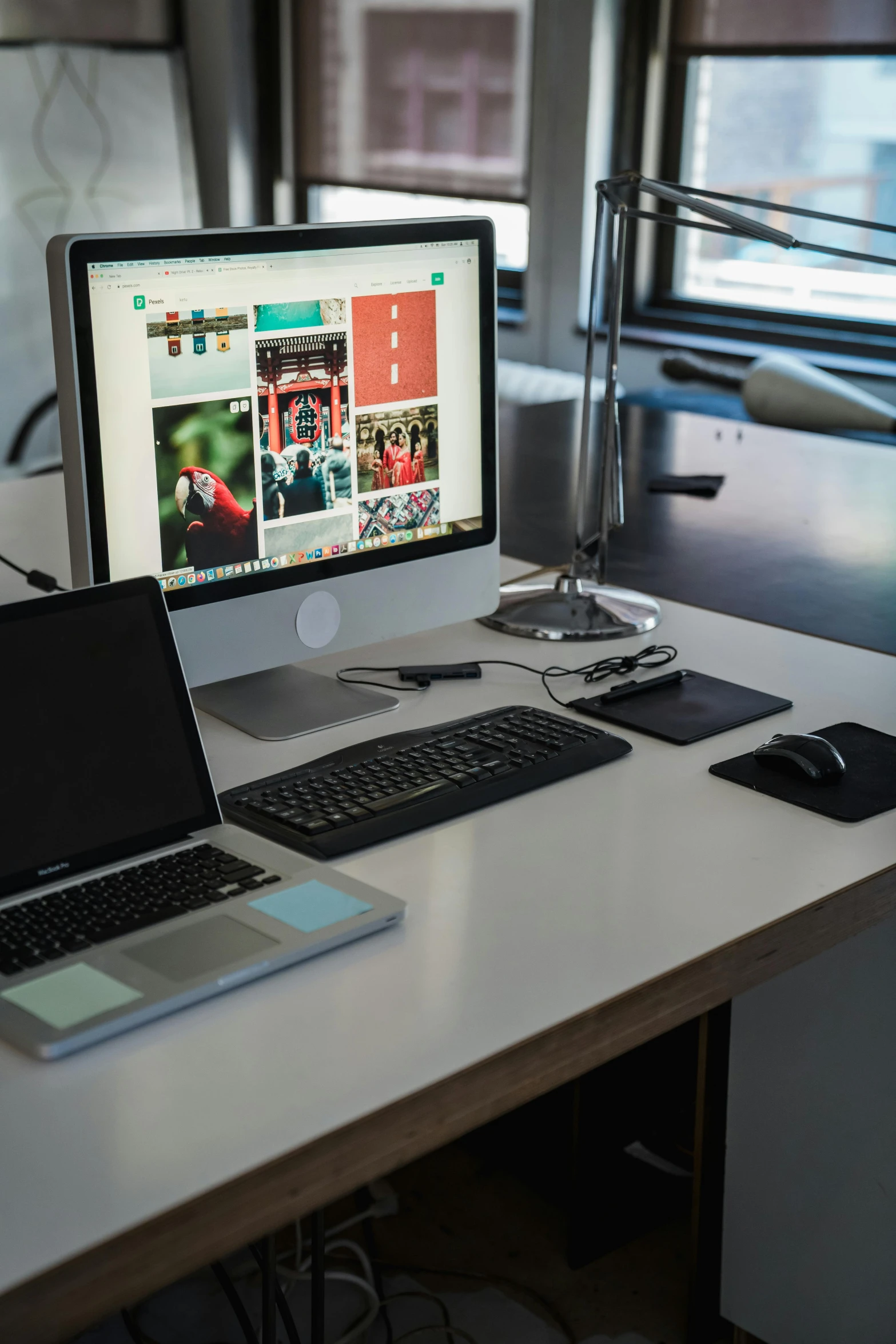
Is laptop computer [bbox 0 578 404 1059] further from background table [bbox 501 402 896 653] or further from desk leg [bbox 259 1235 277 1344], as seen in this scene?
background table [bbox 501 402 896 653]

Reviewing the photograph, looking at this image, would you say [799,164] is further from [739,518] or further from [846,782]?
[846,782]

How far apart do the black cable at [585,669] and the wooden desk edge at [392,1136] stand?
17.6 inches

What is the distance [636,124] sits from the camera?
432 centimetres

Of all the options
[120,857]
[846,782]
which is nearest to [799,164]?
[846,782]

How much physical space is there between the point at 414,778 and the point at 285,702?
0.23 meters

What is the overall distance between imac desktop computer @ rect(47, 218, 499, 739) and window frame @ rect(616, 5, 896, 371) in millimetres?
2807

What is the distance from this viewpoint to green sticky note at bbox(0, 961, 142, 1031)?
2.61 ft

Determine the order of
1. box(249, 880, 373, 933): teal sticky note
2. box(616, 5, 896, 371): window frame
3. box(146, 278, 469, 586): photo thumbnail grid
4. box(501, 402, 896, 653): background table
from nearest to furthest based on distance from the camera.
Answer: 1. box(249, 880, 373, 933): teal sticky note
2. box(146, 278, 469, 586): photo thumbnail grid
3. box(501, 402, 896, 653): background table
4. box(616, 5, 896, 371): window frame

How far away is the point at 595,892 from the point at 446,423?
571 millimetres

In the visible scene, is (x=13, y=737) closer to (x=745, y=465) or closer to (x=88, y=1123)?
(x=88, y=1123)

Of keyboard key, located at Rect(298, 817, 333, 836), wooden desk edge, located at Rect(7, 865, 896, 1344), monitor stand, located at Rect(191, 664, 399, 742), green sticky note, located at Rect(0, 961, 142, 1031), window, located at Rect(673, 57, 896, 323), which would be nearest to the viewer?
wooden desk edge, located at Rect(7, 865, 896, 1344)

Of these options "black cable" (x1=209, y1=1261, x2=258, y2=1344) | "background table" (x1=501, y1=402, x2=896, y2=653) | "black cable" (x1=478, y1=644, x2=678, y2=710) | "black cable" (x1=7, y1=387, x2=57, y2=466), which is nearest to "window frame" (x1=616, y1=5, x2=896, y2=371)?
"background table" (x1=501, y1=402, x2=896, y2=653)

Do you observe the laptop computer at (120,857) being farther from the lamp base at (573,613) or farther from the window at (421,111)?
the window at (421,111)

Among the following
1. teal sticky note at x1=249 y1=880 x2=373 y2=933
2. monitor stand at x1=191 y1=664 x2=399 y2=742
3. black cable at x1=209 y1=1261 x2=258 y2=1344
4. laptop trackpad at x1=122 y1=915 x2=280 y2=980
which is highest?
laptop trackpad at x1=122 y1=915 x2=280 y2=980
